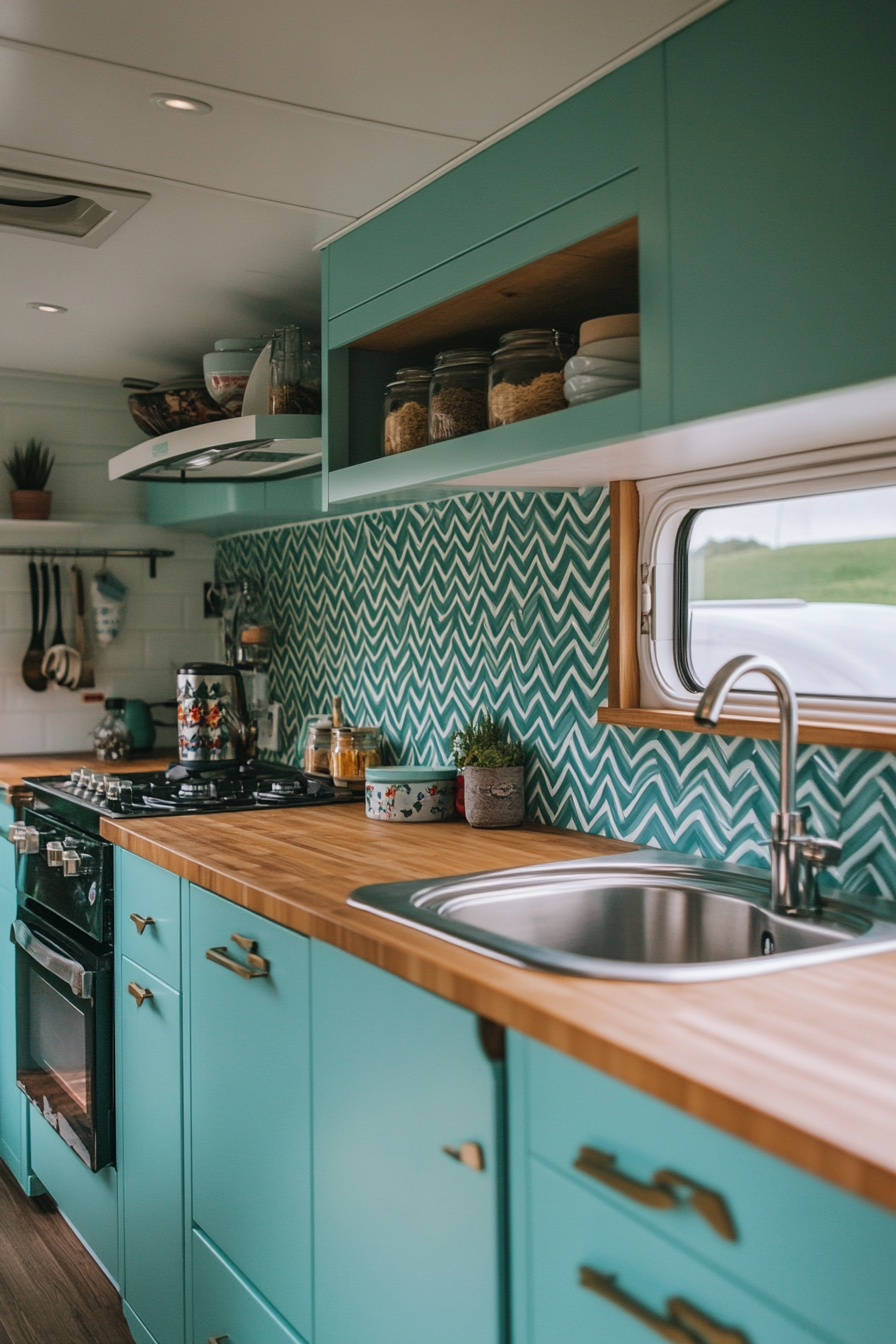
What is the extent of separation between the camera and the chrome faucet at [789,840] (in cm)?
155

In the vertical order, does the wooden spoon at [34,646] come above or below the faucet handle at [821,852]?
above

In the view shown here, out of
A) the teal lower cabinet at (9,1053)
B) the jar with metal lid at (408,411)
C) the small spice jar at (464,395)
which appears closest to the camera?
the small spice jar at (464,395)

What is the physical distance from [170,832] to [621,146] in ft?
4.81

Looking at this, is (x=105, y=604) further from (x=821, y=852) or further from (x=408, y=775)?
(x=821, y=852)

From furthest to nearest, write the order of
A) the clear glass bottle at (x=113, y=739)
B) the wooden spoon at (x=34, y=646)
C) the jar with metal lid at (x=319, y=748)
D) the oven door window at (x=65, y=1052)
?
the wooden spoon at (x=34, y=646)
the clear glass bottle at (x=113, y=739)
the jar with metal lid at (x=319, y=748)
the oven door window at (x=65, y=1052)

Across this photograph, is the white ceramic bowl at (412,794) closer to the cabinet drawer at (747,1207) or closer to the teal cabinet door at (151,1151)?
the teal cabinet door at (151,1151)

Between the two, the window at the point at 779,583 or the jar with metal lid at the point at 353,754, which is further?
the jar with metal lid at the point at 353,754

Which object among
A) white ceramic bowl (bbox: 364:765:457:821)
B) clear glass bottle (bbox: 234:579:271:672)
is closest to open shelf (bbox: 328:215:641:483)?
white ceramic bowl (bbox: 364:765:457:821)

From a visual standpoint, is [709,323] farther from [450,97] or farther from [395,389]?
[395,389]

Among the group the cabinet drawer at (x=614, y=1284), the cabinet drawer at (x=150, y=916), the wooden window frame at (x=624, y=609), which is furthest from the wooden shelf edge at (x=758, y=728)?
the cabinet drawer at (x=150, y=916)

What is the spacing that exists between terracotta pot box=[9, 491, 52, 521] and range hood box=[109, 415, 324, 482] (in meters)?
0.54

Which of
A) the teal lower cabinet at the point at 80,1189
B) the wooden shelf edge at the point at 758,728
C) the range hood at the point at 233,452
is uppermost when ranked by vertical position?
the range hood at the point at 233,452

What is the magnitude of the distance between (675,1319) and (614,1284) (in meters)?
0.09

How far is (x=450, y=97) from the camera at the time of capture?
1.75 meters
